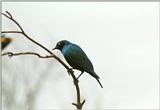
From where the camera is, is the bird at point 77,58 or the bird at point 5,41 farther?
the bird at point 77,58

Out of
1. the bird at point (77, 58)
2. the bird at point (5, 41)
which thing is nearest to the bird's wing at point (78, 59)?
the bird at point (77, 58)

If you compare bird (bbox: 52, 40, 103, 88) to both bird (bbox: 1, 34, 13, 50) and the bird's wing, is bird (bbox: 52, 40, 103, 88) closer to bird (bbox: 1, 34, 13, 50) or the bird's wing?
the bird's wing

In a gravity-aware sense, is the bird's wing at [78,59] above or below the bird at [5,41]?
below

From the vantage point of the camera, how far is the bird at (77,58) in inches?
115

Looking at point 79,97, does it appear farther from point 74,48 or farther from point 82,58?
point 74,48

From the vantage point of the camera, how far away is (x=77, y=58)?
2.96 m

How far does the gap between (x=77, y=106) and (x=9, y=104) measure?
3838 millimetres

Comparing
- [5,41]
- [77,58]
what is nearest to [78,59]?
[77,58]

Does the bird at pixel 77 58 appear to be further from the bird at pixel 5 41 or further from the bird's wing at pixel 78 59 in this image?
the bird at pixel 5 41

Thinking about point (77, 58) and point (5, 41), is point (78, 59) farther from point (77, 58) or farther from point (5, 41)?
point (5, 41)

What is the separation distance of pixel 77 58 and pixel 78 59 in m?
0.03

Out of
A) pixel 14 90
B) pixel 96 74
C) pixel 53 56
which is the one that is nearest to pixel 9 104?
pixel 14 90

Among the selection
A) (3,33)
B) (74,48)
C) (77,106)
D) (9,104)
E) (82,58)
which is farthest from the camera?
(9,104)

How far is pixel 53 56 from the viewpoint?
2617mm
